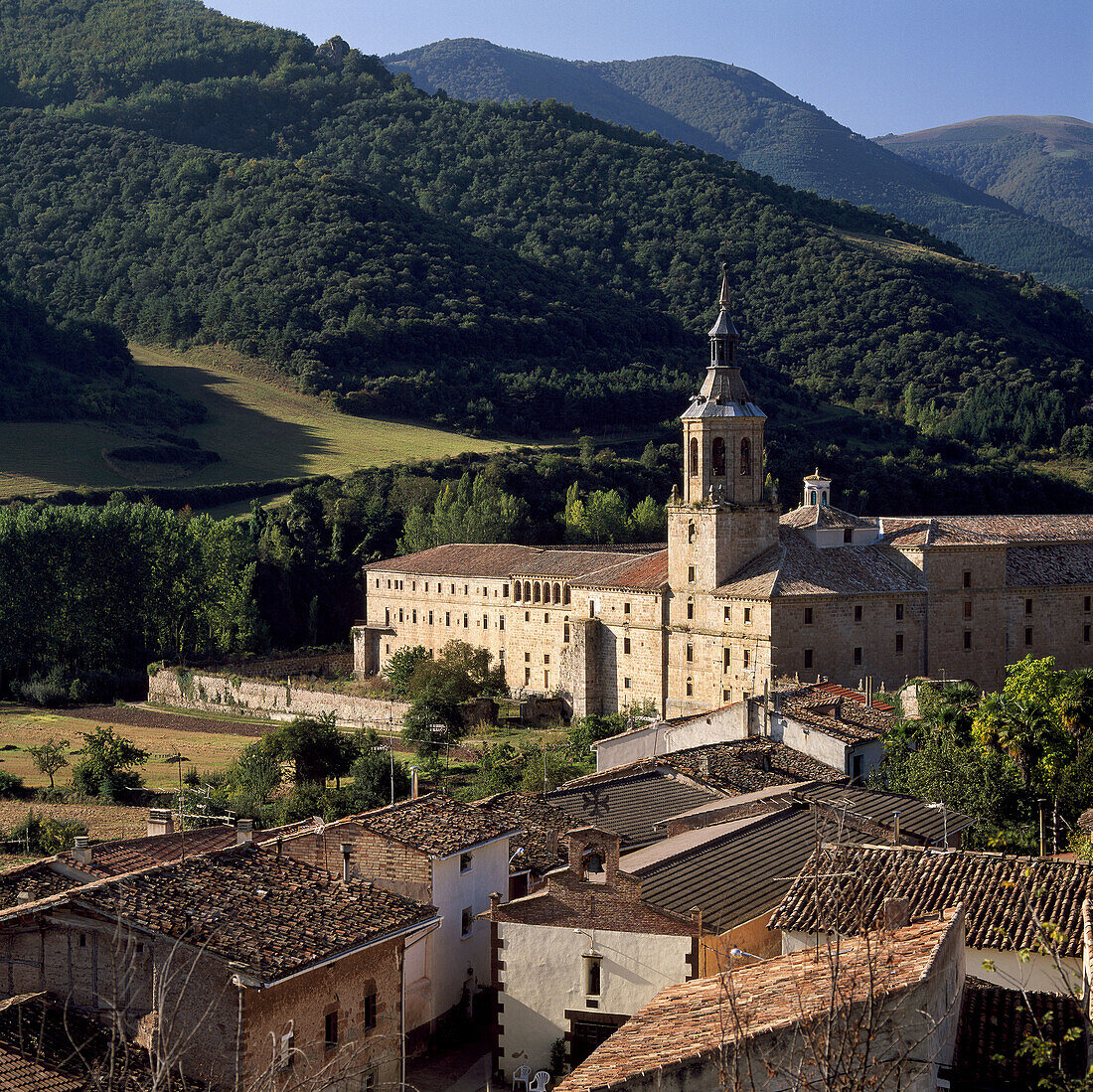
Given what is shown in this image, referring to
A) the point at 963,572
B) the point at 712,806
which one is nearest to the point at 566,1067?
the point at 712,806

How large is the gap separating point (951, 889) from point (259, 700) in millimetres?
50311

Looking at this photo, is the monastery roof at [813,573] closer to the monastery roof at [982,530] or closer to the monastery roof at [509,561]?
the monastery roof at [982,530]

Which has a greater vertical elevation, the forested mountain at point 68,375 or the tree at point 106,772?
the forested mountain at point 68,375

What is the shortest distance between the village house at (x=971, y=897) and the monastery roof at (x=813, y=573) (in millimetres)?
34857

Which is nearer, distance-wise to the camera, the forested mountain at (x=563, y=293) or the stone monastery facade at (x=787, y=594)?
the stone monastery facade at (x=787, y=594)

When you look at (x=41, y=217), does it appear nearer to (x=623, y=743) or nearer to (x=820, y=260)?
(x=820, y=260)

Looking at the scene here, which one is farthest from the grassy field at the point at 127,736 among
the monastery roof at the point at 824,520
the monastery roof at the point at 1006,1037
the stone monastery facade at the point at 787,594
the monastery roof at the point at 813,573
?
the monastery roof at the point at 1006,1037

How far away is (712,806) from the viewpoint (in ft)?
86.0

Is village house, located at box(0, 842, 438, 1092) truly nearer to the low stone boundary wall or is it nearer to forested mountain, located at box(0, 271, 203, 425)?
the low stone boundary wall

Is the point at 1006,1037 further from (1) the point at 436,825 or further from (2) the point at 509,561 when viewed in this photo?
(2) the point at 509,561

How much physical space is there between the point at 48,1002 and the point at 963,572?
45582 millimetres

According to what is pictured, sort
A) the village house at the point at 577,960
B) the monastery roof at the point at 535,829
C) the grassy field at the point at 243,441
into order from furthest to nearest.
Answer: the grassy field at the point at 243,441
the monastery roof at the point at 535,829
the village house at the point at 577,960

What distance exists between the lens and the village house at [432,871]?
69.2 ft

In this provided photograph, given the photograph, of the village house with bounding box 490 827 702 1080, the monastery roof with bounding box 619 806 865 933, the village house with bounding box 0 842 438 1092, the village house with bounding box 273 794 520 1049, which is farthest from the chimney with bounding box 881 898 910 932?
the village house with bounding box 273 794 520 1049
